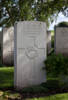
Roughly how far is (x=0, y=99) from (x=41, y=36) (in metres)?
2.09

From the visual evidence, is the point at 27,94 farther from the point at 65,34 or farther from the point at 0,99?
the point at 65,34

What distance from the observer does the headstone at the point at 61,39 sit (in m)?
11.3

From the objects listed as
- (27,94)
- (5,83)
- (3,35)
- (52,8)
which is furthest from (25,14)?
(27,94)

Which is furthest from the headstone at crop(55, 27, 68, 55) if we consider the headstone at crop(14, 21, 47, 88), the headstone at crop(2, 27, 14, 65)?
the headstone at crop(14, 21, 47, 88)

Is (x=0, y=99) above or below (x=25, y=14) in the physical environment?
below

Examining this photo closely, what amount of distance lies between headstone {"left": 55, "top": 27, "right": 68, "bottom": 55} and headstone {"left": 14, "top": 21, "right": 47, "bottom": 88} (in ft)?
16.8

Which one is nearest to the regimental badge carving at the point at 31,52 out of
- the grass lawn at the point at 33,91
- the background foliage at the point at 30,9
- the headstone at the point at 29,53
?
the headstone at the point at 29,53

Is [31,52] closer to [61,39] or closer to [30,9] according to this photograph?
[61,39]

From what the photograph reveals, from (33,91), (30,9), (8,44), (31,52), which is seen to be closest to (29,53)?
(31,52)

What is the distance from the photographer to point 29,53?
614 cm

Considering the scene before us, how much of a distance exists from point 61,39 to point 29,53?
18.3ft

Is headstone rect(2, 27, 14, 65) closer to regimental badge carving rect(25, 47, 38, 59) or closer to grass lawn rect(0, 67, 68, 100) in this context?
grass lawn rect(0, 67, 68, 100)

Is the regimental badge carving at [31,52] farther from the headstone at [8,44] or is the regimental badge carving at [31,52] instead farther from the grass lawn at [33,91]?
the headstone at [8,44]

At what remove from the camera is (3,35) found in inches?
461
